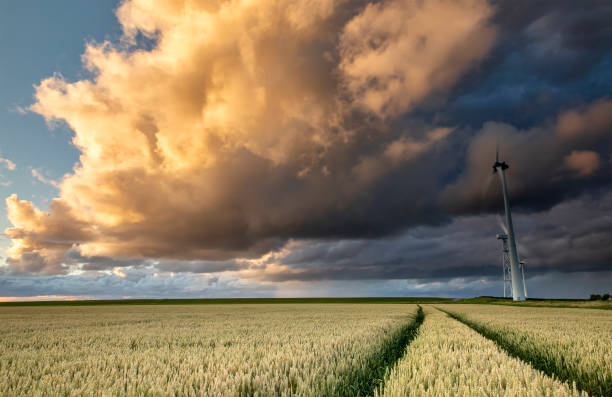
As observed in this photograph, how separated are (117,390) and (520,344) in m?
12.5

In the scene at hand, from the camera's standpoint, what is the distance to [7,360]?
25.2 ft

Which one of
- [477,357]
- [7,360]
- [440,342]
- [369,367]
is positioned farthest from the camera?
[440,342]

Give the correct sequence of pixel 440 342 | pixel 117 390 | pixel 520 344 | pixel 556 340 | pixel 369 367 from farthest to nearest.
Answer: pixel 520 344 < pixel 556 340 < pixel 440 342 < pixel 369 367 < pixel 117 390

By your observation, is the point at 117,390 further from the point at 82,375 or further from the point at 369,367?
the point at 369,367

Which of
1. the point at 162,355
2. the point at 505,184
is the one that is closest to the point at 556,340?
the point at 162,355

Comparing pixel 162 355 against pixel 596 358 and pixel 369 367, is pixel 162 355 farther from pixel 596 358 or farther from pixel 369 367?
pixel 596 358

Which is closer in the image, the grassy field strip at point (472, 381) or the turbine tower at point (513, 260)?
the grassy field strip at point (472, 381)

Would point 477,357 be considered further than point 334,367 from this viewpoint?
Yes

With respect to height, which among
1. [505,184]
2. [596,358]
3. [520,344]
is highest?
[505,184]

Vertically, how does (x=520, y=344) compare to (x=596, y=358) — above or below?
below

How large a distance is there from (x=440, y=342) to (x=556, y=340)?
4197 mm

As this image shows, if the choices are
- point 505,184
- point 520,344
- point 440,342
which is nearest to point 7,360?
point 440,342

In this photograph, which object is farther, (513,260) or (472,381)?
(513,260)

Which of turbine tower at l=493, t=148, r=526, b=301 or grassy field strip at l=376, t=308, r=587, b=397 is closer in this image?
grassy field strip at l=376, t=308, r=587, b=397
